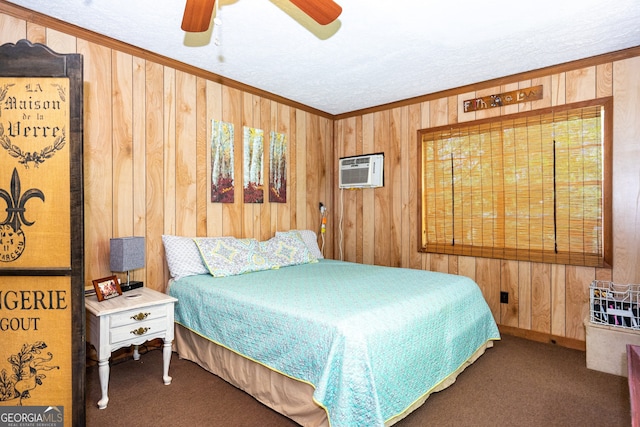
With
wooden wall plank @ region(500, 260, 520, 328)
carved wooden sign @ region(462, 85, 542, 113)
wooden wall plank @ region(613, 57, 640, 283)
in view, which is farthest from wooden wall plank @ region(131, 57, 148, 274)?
wooden wall plank @ region(613, 57, 640, 283)

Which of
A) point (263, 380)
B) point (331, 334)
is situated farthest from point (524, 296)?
point (263, 380)

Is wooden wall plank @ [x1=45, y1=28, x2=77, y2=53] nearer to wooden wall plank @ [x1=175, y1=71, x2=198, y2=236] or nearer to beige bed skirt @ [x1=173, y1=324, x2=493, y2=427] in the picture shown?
wooden wall plank @ [x1=175, y1=71, x2=198, y2=236]

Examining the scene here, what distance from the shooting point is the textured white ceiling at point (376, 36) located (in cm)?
217

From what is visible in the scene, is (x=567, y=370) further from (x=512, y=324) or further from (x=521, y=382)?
(x=512, y=324)

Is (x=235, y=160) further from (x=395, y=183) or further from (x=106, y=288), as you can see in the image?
(x=395, y=183)

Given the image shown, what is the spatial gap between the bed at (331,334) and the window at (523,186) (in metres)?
0.94

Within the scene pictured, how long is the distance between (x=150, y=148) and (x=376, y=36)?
2005mm

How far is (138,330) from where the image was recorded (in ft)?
7.04

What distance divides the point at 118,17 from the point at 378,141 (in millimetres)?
2828

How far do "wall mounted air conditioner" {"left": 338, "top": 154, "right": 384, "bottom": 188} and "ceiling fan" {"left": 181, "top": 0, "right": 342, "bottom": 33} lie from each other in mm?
2487

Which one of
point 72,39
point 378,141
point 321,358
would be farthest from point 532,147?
point 72,39

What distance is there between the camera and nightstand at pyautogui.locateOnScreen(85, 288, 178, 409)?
200cm

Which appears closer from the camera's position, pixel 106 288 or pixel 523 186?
pixel 106 288

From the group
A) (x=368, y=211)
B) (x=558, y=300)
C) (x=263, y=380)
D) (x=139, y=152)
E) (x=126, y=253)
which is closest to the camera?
(x=263, y=380)
